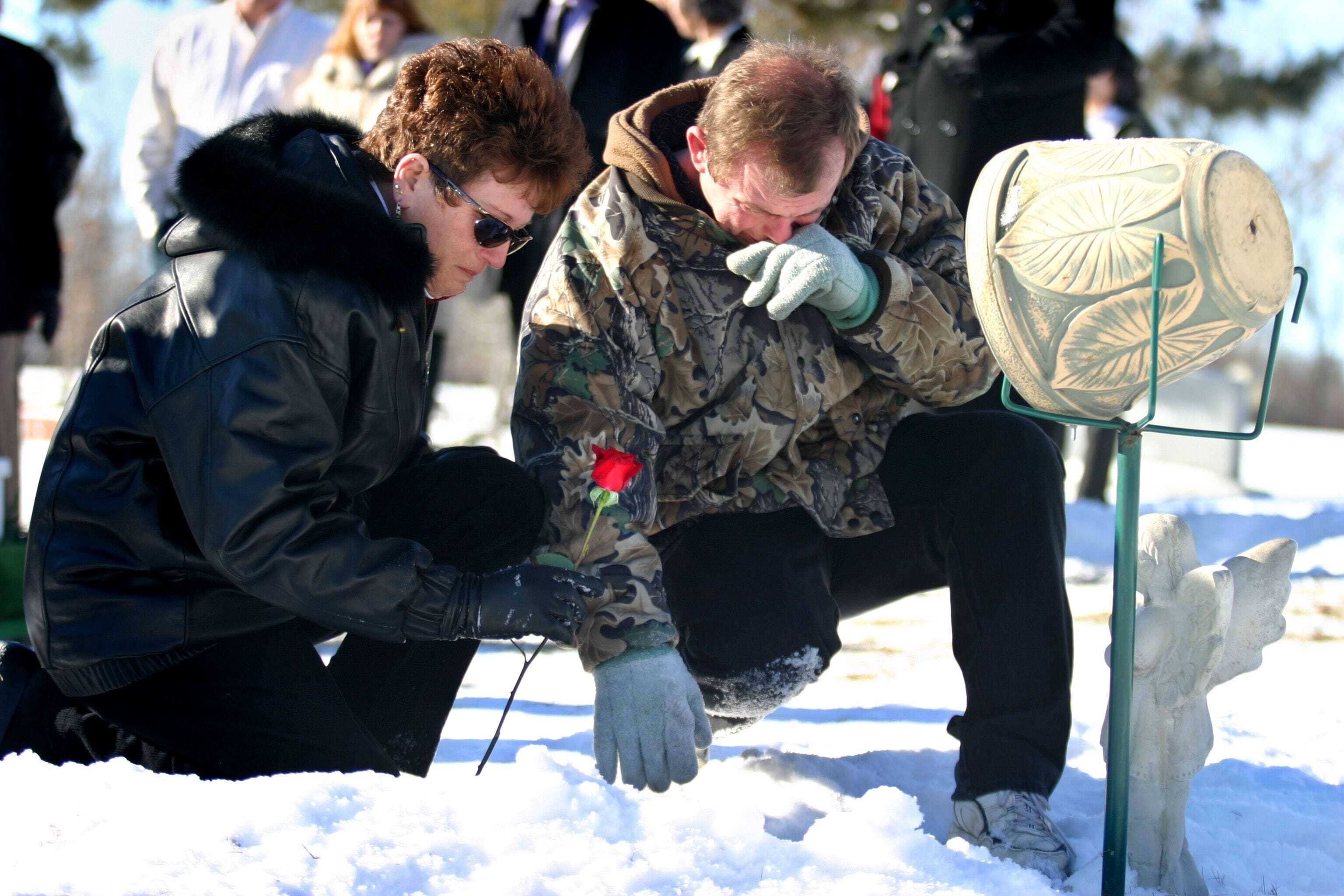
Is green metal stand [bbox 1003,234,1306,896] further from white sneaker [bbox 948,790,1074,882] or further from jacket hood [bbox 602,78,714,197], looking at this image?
jacket hood [bbox 602,78,714,197]

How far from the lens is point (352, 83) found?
3672 millimetres

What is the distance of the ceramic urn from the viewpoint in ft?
4.46

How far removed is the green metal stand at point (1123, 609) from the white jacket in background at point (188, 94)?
285cm

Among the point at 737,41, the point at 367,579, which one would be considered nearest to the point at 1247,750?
the point at 367,579

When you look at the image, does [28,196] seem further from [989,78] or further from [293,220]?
[989,78]

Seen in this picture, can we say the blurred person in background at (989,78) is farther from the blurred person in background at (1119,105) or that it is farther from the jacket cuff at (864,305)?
the blurred person in background at (1119,105)

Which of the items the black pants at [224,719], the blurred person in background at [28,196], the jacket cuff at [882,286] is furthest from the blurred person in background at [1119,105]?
the black pants at [224,719]

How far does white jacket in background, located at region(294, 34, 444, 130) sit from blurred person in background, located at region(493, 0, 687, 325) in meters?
0.40

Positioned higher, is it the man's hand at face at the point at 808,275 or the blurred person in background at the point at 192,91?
the blurred person in background at the point at 192,91

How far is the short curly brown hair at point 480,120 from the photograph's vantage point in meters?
1.80

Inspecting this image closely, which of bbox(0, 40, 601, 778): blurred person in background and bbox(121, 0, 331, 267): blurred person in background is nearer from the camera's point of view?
bbox(0, 40, 601, 778): blurred person in background

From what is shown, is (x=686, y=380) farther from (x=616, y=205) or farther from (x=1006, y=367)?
(x=1006, y=367)

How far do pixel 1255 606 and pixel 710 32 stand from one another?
2.50 meters

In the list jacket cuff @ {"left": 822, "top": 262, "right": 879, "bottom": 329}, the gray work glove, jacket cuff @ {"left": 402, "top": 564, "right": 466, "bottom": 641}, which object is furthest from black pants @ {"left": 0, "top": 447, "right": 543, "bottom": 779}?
jacket cuff @ {"left": 822, "top": 262, "right": 879, "bottom": 329}
